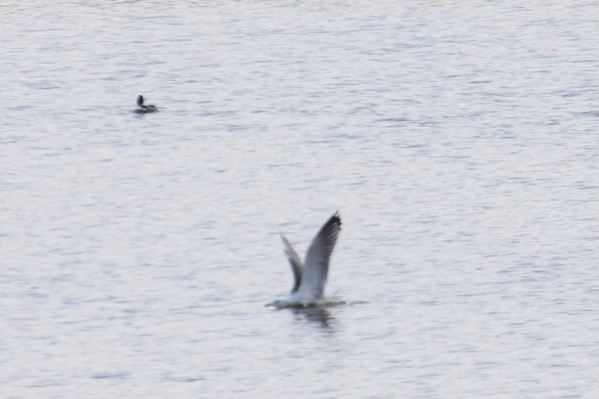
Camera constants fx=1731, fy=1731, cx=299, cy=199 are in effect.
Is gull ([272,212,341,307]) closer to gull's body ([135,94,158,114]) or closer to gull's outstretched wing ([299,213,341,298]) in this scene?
gull's outstretched wing ([299,213,341,298])

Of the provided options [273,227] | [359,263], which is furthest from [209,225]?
[359,263]

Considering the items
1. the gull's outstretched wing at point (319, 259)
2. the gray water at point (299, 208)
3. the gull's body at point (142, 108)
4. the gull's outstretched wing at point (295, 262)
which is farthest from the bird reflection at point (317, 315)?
the gull's body at point (142, 108)

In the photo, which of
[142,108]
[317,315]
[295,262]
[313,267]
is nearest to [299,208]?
[317,315]

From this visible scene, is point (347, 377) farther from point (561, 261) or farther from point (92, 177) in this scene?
point (92, 177)

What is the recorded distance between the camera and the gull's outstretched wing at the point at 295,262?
827 inches

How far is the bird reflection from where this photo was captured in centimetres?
2139

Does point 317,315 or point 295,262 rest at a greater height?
point 295,262

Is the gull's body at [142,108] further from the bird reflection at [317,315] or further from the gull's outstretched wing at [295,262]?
the gull's outstretched wing at [295,262]

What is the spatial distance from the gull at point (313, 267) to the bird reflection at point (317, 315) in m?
0.09

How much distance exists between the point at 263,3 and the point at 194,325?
107ft

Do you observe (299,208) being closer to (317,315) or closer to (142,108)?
(317,315)

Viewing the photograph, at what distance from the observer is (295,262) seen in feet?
69.0

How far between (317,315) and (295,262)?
39.4 inches

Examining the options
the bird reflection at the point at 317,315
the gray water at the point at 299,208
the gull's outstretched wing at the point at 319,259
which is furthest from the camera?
the bird reflection at the point at 317,315
